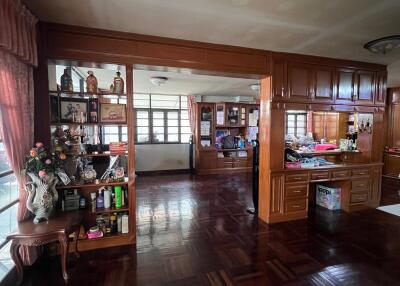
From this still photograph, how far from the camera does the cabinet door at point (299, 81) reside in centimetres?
327

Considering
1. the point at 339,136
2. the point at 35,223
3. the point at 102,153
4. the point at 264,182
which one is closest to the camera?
the point at 35,223

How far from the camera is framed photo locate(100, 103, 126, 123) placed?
262 cm

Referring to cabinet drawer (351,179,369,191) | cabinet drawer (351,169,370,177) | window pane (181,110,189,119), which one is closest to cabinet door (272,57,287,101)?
cabinet drawer (351,169,370,177)

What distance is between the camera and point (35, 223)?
2051mm

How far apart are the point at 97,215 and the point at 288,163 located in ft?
9.31

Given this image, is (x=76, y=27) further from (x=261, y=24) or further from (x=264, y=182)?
(x=264, y=182)

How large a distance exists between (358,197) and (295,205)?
4.28 ft

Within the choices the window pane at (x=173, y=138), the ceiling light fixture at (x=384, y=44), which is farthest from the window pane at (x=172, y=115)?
the ceiling light fixture at (x=384, y=44)

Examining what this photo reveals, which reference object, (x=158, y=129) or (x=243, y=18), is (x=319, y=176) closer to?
(x=243, y=18)

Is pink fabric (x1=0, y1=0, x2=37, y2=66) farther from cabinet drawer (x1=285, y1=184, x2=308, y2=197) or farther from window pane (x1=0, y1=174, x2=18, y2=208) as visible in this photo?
cabinet drawer (x1=285, y1=184, x2=308, y2=197)

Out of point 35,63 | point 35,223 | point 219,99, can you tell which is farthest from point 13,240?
point 219,99

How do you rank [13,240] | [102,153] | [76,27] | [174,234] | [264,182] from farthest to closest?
[264,182] → [174,234] → [102,153] → [76,27] → [13,240]

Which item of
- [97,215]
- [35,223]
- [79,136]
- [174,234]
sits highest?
[79,136]

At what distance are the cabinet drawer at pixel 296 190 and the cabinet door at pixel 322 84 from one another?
→ 1.38m
